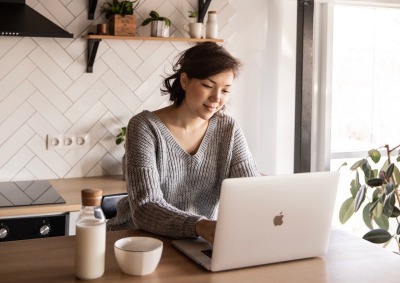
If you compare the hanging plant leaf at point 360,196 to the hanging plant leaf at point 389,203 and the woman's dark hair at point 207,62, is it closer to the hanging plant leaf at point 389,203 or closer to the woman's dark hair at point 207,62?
the hanging plant leaf at point 389,203

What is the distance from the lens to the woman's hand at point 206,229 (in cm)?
165

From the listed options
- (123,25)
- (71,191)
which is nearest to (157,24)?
(123,25)

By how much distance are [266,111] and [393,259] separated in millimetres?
2085

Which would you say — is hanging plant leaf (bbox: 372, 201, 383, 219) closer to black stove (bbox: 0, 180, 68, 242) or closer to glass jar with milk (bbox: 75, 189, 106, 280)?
black stove (bbox: 0, 180, 68, 242)

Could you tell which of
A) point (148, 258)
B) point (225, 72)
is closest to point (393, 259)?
point (148, 258)

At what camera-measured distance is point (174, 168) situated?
2.07 metres

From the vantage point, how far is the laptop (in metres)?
1.47

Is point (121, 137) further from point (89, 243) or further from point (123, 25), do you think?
point (89, 243)

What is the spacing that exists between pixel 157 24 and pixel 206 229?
1792mm

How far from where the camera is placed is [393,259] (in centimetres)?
163

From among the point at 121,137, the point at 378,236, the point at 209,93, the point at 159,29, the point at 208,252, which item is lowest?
the point at 378,236

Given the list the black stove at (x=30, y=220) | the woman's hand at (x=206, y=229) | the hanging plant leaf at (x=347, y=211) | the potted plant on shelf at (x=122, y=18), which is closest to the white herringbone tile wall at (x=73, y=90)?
the potted plant on shelf at (x=122, y=18)

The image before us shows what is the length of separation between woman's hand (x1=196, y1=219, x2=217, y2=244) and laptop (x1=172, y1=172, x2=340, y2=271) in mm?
35

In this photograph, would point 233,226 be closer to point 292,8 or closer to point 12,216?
point 12,216
